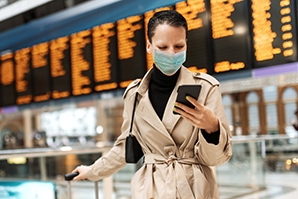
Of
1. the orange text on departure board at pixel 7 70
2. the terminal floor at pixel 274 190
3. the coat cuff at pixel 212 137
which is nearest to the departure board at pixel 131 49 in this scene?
the terminal floor at pixel 274 190

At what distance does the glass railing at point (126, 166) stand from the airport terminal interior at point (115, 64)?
0.02 m

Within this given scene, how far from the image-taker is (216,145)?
1575 millimetres

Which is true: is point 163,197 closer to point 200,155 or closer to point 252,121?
point 200,155

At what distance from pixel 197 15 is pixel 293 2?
1073 millimetres

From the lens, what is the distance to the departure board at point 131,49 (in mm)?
5198

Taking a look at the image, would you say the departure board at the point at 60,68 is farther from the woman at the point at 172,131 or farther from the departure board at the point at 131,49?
the woman at the point at 172,131

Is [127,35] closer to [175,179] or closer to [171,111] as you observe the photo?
[171,111]

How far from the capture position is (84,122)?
20844 mm

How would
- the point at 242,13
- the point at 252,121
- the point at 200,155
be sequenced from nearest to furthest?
the point at 200,155 < the point at 242,13 < the point at 252,121

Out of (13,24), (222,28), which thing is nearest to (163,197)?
(222,28)

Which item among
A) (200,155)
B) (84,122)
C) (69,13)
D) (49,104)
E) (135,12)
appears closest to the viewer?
(200,155)

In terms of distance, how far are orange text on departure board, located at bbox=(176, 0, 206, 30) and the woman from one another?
264cm

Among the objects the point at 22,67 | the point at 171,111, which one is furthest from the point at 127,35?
the point at 171,111

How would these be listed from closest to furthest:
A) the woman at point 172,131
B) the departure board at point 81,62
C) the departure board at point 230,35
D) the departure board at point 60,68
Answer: the woman at point 172,131 → the departure board at point 230,35 → the departure board at point 81,62 → the departure board at point 60,68
